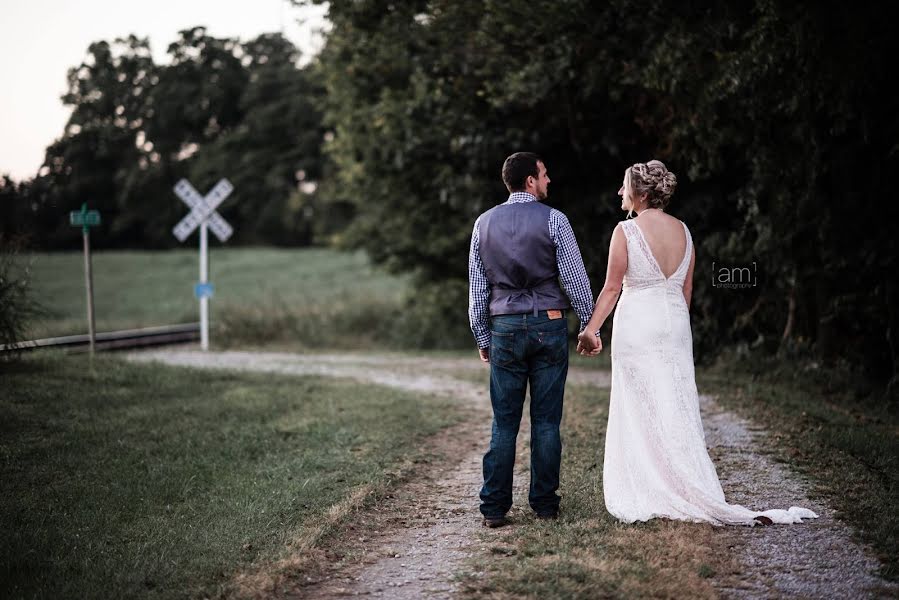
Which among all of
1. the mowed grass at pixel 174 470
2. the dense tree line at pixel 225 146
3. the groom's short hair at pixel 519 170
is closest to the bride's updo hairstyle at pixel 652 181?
the groom's short hair at pixel 519 170

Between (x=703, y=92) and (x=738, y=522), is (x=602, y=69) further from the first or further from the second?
(x=738, y=522)

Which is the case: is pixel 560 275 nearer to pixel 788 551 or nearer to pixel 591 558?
pixel 591 558

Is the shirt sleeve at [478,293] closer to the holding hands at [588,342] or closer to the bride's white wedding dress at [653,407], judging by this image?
the holding hands at [588,342]

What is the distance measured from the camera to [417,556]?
529cm

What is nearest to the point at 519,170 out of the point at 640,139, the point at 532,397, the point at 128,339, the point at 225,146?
the point at 532,397

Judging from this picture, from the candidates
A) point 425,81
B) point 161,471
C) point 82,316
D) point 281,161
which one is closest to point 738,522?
point 161,471

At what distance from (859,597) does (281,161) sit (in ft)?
169

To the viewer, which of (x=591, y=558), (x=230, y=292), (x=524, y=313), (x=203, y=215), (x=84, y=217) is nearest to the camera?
(x=591, y=558)

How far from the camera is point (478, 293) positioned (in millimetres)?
5605

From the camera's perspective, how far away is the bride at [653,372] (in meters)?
5.61

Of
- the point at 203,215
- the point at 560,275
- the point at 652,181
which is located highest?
the point at 203,215

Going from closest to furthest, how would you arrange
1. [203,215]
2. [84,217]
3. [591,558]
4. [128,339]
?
1. [591,558]
2. [84,217]
3. [203,215]
4. [128,339]

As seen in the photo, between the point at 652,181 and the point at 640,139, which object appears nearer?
the point at 652,181

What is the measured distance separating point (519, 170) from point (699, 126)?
19.6 feet
